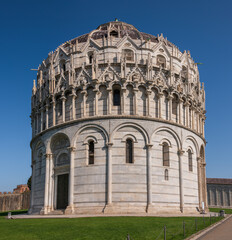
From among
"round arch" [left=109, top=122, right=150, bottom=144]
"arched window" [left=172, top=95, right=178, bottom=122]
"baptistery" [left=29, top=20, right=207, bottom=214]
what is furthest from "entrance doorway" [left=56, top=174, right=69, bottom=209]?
"arched window" [left=172, top=95, right=178, bottom=122]

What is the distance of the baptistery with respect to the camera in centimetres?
Result: 3322

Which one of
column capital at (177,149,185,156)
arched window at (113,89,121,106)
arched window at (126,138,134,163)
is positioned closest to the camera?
arched window at (126,138,134,163)

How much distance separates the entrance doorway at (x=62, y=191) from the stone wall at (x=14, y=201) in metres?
44.3

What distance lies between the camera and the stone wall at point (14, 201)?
78.9 metres

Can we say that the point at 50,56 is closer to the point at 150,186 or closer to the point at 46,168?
the point at 46,168

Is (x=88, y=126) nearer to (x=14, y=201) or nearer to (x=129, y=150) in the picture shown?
(x=129, y=150)

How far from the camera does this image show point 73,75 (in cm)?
3753

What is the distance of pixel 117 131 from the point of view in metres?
34.3

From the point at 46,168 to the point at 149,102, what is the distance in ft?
42.9

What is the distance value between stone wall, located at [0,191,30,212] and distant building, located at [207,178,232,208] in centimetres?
4113

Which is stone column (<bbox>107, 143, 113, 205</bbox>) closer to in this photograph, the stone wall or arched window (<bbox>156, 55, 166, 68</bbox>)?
arched window (<bbox>156, 55, 166, 68</bbox>)

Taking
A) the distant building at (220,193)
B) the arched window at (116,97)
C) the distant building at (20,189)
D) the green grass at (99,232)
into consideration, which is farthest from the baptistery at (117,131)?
the distant building at (20,189)

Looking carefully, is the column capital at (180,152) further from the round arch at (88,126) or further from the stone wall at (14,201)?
the stone wall at (14,201)

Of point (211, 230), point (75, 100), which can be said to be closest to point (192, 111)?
point (75, 100)
